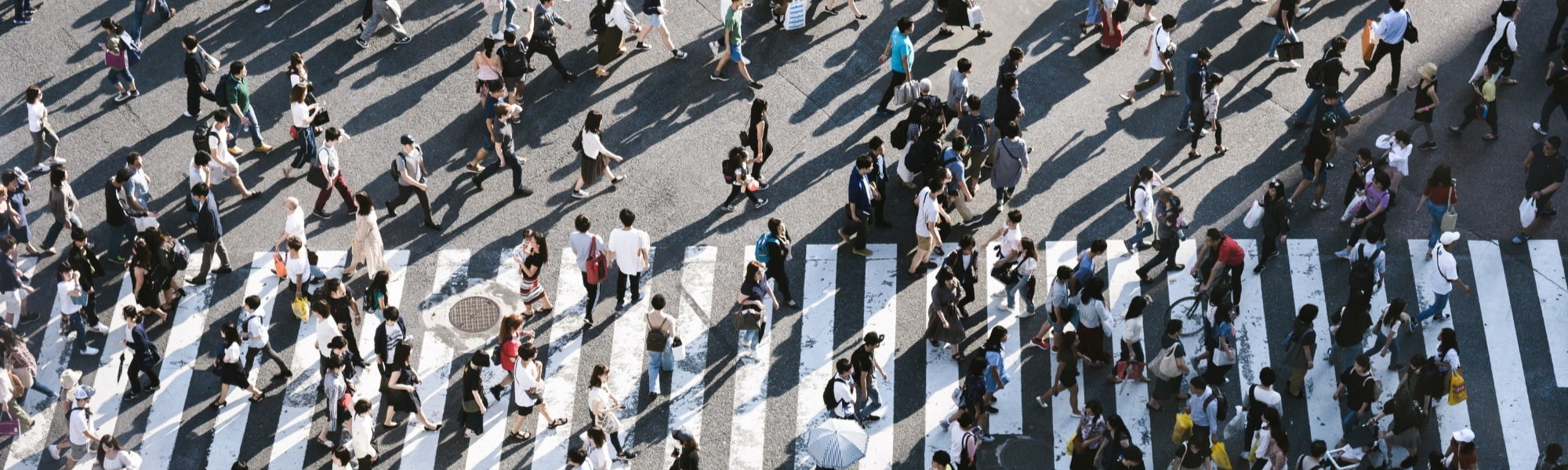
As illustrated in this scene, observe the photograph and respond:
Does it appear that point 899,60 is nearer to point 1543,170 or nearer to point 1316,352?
point 1316,352

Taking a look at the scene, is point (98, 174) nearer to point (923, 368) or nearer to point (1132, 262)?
point (923, 368)

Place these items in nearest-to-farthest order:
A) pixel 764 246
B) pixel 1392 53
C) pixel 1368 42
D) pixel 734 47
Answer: pixel 764 246, pixel 1392 53, pixel 1368 42, pixel 734 47

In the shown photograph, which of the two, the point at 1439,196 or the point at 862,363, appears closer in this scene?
the point at 862,363

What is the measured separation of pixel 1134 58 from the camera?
27125mm

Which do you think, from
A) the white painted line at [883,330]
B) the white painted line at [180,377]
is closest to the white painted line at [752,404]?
the white painted line at [883,330]

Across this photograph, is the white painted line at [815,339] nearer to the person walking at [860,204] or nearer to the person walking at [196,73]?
the person walking at [860,204]

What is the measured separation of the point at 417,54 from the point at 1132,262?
11.5 metres

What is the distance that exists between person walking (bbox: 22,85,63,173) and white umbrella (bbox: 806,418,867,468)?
12423 millimetres

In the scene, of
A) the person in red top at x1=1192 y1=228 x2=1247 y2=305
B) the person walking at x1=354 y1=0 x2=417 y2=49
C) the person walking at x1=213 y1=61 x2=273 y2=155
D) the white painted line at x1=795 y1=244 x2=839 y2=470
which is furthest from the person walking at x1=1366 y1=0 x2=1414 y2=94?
the person walking at x1=213 y1=61 x2=273 y2=155

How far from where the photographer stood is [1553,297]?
22.6 meters

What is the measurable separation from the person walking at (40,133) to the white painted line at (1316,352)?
16855 millimetres

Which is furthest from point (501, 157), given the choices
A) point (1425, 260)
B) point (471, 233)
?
point (1425, 260)

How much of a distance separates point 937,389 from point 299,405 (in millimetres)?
7690

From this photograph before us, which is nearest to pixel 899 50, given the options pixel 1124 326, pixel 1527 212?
pixel 1124 326
